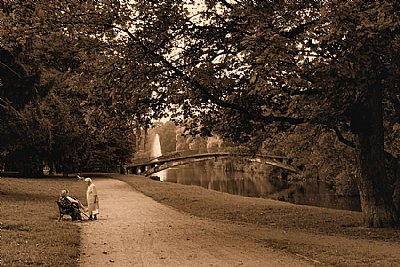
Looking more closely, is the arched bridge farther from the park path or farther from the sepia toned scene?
the park path

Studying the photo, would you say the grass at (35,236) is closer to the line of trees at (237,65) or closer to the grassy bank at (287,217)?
the line of trees at (237,65)

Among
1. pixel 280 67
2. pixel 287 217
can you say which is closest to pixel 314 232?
pixel 287 217

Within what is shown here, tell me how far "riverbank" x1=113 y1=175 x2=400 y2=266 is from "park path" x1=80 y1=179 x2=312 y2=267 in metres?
0.65

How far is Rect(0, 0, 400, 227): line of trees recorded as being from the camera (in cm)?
1159

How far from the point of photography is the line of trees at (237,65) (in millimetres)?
11594

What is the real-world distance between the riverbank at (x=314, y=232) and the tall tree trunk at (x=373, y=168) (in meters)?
0.66

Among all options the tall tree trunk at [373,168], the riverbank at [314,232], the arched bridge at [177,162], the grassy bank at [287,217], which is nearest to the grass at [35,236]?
the riverbank at [314,232]

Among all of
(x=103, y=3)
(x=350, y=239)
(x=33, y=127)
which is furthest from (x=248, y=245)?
(x=33, y=127)

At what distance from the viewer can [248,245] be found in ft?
38.4

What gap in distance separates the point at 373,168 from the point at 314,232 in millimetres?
2685

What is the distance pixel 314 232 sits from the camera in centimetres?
1456

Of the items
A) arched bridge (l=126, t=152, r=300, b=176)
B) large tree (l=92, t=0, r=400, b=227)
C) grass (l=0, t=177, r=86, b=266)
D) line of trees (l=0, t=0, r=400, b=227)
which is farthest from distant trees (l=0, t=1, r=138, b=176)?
arched bridge (l=126, t=152, r=300, b=176)

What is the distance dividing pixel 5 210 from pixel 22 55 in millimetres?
9205

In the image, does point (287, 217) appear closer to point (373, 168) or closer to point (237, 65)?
point (373, 168)
